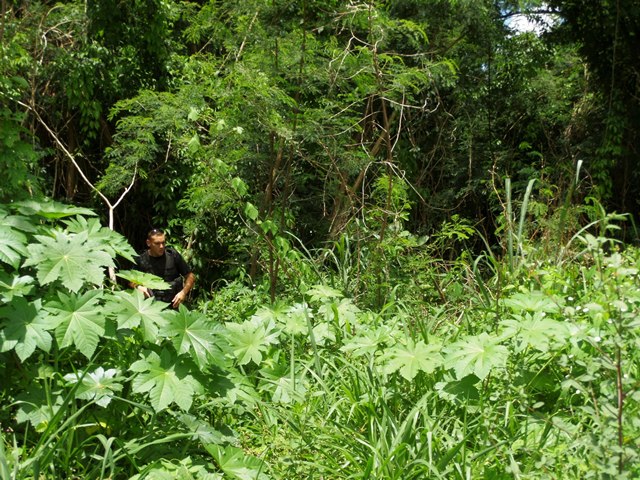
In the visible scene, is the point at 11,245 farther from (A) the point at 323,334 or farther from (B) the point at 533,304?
(B) the point at 533,304

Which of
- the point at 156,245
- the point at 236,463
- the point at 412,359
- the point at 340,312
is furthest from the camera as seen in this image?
the point at 156,245

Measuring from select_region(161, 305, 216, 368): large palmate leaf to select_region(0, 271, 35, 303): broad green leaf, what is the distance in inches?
21.1

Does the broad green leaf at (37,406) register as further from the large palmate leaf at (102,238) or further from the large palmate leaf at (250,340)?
the large palmate leaf at (250,340)

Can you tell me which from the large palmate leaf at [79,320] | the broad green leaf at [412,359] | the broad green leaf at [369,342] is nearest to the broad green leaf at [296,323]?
the broad green leaf at [369,342]

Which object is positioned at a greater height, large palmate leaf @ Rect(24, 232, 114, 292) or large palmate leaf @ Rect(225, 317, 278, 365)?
large palmate leaf @ Rect(24, 232, 114, 292)

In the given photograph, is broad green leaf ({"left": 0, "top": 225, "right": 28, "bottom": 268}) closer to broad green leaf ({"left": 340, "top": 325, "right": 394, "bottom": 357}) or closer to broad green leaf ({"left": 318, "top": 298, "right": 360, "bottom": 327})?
broad green leaf ({"left": 340, "top": 325, "right": 394, "bottom": 357})

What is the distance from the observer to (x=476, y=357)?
2.67 m

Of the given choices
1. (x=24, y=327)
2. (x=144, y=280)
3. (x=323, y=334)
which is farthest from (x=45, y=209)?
(x=323, y=334)

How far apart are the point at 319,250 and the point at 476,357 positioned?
11.7ft

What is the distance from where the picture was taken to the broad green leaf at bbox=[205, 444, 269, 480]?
2.44 meters

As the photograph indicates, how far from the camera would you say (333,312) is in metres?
3.57

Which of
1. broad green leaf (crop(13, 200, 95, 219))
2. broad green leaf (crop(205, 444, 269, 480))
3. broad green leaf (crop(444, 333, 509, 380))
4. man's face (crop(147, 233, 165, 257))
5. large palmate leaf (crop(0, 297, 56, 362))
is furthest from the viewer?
man's face (crop(147, 233, 165, 257))

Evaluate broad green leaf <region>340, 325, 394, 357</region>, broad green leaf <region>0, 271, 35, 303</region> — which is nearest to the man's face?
broad green leaf <region>340, 325, 394, 357</region>

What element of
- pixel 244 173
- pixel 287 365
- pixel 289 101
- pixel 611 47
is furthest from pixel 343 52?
pixel 611 47
